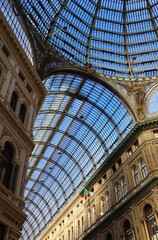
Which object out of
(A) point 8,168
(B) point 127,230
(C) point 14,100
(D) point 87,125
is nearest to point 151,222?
(B) point 127,230

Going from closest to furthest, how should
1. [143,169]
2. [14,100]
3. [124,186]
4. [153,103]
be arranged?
[14,100] < [143,169] < [124,186] < [153,103]

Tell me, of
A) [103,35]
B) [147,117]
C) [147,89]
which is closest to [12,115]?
[147,117]

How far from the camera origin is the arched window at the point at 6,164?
20281 mm

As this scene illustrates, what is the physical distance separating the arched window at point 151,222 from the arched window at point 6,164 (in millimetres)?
15406

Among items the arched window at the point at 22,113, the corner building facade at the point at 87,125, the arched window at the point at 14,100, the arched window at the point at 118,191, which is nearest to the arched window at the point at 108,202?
the corner building facade at the point at 87,125

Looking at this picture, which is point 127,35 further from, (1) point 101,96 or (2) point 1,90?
(2) point 1,90

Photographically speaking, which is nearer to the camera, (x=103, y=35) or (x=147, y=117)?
(x=147, y=117)

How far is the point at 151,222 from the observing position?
28344 millimetres

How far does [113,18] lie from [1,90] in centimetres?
2880

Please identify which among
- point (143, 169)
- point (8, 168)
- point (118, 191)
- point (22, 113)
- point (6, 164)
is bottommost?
point (8, 168)

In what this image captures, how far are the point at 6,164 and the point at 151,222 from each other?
16226 millimetres

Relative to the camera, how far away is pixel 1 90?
2286 centimetres

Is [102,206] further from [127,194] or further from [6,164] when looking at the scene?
[6,164]

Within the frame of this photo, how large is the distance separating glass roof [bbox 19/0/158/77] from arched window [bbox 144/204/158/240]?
2192 centimetres
